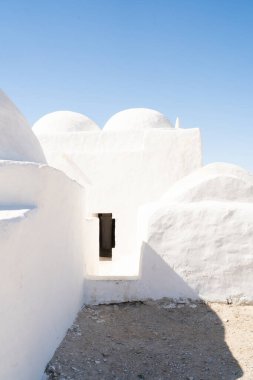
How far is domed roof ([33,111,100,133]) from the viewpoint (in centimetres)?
1271

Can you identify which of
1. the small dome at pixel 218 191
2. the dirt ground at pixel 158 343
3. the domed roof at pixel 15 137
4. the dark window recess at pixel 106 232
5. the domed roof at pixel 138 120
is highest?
the domed roof at pixel 138 120

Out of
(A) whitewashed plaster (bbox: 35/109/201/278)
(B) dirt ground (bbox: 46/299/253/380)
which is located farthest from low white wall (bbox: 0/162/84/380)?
(A) whitewashed plaster (bbox: 35/109/201/278)

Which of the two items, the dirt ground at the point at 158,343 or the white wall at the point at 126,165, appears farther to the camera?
the white wall at the point at 126,165

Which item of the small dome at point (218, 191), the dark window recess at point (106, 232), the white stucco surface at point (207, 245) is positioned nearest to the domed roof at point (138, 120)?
the dark window recess at point (106, 232)

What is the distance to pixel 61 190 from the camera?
4184 mm

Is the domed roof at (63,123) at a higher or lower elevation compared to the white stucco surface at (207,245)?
higher

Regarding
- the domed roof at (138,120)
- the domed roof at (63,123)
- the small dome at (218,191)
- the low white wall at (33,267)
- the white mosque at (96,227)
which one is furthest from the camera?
the domed roof at (63,123)

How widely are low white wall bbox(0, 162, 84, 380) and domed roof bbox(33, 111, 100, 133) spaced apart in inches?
335

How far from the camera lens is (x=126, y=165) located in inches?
416

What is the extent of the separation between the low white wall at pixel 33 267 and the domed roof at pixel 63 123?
Answer: 850 cm

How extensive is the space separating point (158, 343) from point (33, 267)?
209 cm

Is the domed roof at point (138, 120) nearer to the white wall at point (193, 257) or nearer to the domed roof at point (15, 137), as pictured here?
the white wall at point (193, 257)

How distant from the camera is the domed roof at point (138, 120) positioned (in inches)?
479

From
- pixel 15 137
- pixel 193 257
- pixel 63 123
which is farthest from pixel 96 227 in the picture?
pixel 63 123
